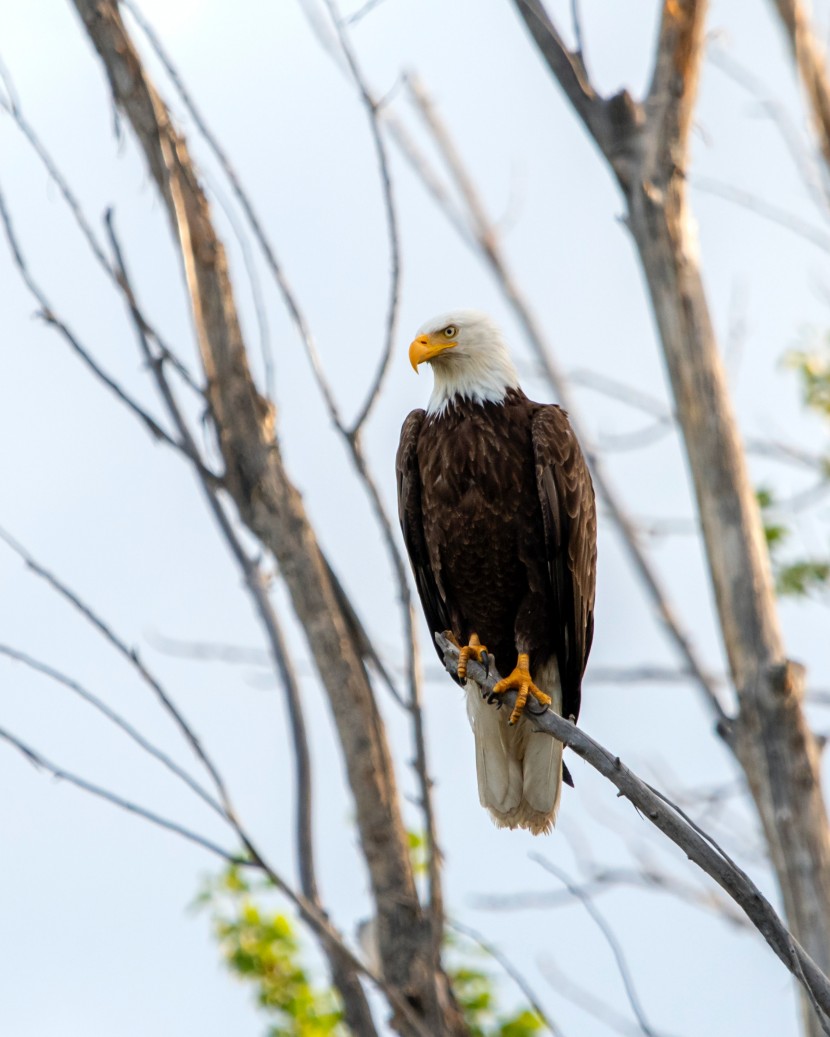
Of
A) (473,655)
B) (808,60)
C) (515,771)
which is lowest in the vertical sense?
(515,771)

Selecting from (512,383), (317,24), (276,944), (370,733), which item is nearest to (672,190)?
(512,383)

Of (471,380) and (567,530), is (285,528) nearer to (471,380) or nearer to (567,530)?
(471,380)

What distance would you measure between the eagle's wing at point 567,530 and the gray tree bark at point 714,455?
31.8 inches

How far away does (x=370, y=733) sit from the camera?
5.48 meters

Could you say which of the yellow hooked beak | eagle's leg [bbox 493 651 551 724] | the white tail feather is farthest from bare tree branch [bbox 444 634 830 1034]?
the yellow hooked beak

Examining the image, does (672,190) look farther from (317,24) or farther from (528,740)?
(528,740)

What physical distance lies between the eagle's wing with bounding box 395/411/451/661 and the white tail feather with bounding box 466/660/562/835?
14.1 inches

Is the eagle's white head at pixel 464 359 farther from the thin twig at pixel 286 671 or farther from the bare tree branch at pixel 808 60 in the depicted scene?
the bare tree branch at pixel 808 60

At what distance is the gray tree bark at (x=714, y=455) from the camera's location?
5.72 meters

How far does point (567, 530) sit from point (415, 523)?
0.61 metres

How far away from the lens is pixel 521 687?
5172mm

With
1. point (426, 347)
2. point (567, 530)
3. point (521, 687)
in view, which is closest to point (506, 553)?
point (567, 530)

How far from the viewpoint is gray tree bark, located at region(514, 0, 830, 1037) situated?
5.72 meters

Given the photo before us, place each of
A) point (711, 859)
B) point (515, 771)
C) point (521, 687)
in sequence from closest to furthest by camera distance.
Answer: point (711, 859) → point (521, 687) → point (515, 771)
